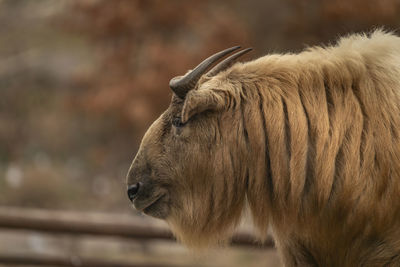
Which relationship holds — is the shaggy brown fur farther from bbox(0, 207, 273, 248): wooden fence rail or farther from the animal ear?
bbox(0, 207, 273, 248): wooden fence rail

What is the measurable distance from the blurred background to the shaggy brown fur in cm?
175

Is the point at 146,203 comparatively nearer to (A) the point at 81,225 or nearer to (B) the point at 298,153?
(B) the point at 298,153

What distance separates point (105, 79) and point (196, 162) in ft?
23.3

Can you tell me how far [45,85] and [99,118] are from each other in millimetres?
2437

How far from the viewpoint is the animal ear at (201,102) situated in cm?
337

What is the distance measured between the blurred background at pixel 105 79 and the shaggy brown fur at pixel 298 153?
1.75m

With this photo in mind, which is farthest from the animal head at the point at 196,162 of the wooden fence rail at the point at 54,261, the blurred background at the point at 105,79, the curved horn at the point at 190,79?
the wooden fence rail at the point at 54,261

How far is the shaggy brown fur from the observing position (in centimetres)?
322

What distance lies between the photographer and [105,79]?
10.3 metres

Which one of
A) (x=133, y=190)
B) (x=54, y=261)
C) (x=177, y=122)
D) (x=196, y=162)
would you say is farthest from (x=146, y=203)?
(x=54, y=261)

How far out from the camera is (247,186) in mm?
3508

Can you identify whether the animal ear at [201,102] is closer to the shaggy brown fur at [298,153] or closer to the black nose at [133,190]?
the shaggy brown fur at [298,153]

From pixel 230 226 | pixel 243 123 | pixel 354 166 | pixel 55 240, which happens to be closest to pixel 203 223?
pixel 230 226

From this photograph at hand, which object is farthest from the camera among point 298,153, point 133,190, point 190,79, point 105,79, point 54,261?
point 105,79
